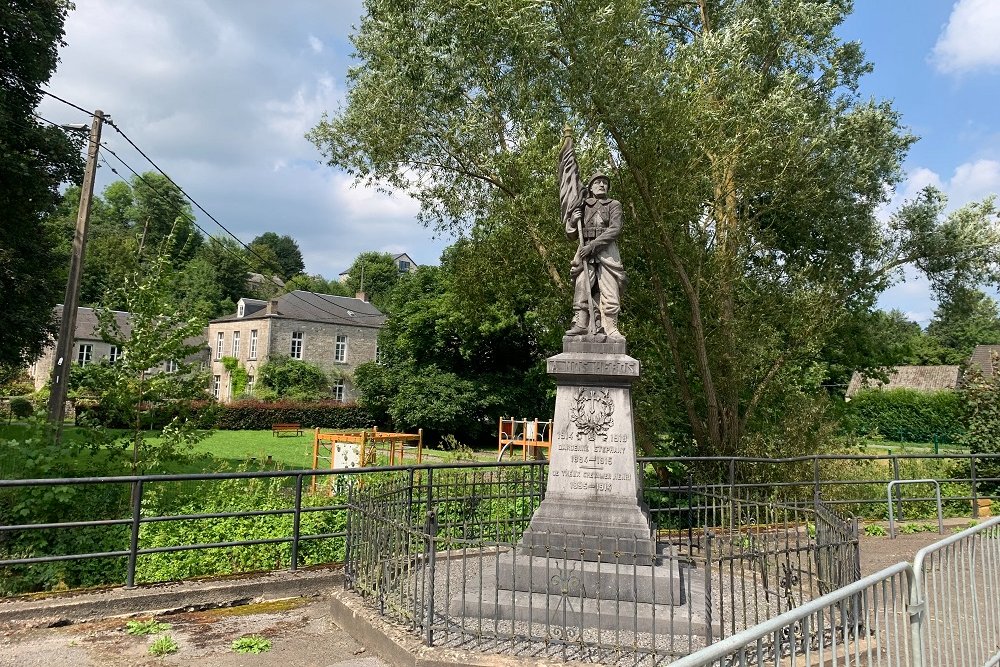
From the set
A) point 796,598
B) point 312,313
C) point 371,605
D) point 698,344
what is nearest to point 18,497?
point 371,605

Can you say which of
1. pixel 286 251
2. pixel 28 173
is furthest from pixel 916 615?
pixel 286 251

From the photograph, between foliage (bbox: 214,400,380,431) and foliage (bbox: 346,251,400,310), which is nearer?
foliage (bbox: 214,400,380,431)

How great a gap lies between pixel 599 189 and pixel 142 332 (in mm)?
8664

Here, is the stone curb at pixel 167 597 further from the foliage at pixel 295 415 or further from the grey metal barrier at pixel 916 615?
the foliage at pixel 295 415

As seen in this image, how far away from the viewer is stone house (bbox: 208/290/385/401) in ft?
159

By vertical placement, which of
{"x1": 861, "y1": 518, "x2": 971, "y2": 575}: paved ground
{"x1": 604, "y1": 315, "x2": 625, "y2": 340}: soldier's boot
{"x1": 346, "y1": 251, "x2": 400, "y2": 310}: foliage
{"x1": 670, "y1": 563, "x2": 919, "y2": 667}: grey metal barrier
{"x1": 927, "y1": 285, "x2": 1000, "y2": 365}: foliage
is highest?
{"x1": 346, "y1": 251, "x2": 400, "y2": 310}: foliage

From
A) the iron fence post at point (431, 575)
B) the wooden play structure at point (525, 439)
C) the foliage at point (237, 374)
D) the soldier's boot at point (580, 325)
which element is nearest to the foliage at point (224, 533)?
the iron fence post at point (431, 575)

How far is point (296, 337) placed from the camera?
49406 millimetres

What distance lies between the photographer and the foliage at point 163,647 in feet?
16.9

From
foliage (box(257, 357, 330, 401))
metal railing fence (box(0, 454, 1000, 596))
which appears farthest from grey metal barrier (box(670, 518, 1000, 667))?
foliage (box(257, 357, 330, 401))

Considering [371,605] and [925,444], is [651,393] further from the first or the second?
[925,444]

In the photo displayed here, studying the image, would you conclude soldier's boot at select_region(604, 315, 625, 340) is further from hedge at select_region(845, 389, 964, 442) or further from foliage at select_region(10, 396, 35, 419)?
hedge at select_region(845, 389, 964, 442)

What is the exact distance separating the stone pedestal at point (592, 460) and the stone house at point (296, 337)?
43983 millimetres

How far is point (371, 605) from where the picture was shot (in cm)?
583
